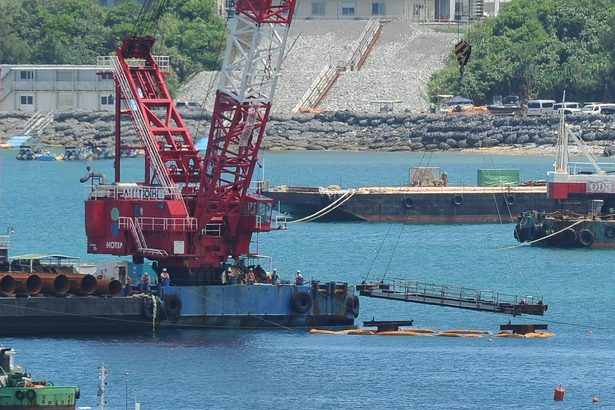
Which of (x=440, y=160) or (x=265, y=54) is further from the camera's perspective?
(x=440, y=160)

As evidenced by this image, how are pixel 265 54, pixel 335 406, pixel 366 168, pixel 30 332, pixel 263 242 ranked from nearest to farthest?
pixel 335 406 → pixel 30 332 → pixel 265 54 → pixel 263 242 → pixel 366 168

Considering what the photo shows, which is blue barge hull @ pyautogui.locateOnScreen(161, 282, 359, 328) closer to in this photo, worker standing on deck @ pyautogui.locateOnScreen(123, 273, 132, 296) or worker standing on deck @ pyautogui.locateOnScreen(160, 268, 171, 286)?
worker standing on deck @ pyautogui.locateOnScreen(160, 268, 171, 286)

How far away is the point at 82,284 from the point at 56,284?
1.01 metres

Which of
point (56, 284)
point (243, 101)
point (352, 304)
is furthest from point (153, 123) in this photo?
point (352, 304)

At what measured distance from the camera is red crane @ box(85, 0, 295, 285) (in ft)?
295

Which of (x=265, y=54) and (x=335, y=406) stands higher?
(x=265, y=54)

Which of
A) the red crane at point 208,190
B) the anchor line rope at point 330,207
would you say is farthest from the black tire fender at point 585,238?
the red crane at point 208,190

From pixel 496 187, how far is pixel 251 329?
60.1m

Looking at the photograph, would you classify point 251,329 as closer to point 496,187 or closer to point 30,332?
point 30,332

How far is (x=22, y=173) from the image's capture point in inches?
7544

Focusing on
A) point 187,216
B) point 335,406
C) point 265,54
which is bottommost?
point 335,406

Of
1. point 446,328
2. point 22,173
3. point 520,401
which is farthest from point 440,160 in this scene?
point 520,401

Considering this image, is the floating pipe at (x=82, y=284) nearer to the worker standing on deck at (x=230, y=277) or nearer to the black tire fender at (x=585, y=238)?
the worker standing on deck at (x=230, y=277)

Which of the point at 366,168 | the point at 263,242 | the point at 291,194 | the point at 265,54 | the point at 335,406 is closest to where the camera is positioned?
the point at 335,406
